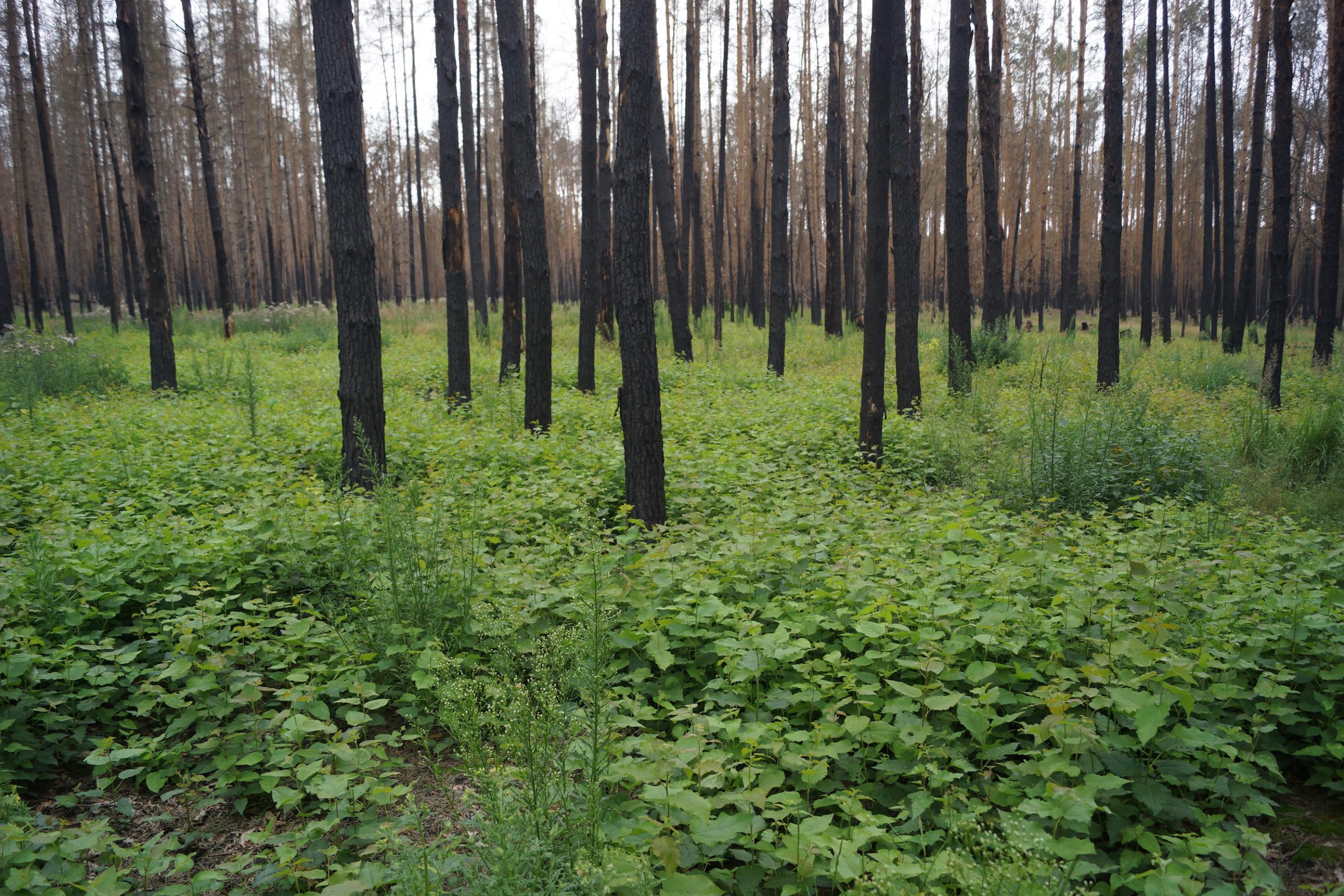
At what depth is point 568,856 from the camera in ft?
6.64

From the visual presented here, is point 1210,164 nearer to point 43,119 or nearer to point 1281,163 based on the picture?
point 1281,163

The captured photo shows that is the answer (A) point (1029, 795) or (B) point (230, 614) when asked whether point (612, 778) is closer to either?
(A) point (1029, 795)

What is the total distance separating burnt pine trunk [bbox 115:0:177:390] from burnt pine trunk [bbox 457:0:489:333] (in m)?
6.18

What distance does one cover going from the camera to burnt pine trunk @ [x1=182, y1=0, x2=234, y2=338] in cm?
1530

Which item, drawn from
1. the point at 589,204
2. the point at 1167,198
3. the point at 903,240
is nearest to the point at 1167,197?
the point at 1167,198

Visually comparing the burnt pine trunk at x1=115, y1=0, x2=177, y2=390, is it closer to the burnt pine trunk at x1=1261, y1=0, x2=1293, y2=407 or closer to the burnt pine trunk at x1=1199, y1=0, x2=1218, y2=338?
the burnt pine trunk at x1=1261, y1=0, x2=1293, y2=407

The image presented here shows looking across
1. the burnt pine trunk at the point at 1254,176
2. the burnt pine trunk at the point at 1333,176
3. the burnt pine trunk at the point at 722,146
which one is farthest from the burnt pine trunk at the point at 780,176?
the burnt pine trunk at the point at 1254,176

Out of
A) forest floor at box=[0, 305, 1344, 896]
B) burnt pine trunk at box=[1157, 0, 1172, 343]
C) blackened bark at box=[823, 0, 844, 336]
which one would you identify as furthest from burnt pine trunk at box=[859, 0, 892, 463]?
burnt pine trunk at box=[1157, 0, 1172, 343]

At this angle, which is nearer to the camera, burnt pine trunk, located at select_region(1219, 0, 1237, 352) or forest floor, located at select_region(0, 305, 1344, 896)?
forest floor, located at select_region(0, 305, 1344, 896)

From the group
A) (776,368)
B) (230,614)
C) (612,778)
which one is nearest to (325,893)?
(612,778)

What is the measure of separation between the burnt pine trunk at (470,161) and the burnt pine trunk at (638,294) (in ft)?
37.1

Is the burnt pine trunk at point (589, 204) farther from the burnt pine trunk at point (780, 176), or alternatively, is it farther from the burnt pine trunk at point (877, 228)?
the burnt pine trunk at point (877, 228)

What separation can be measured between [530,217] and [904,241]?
5724 mm

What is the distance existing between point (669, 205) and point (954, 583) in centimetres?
1297
